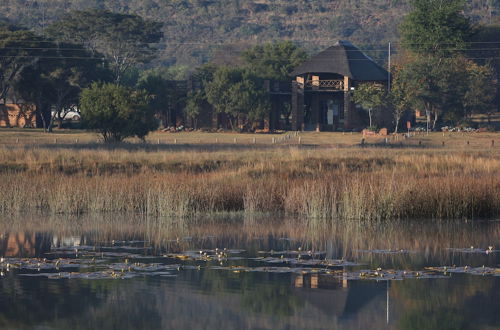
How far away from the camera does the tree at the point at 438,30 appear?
9200cm

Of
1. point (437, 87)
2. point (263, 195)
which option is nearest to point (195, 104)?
point (437, 87)

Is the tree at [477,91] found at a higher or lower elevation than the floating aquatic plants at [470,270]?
higher

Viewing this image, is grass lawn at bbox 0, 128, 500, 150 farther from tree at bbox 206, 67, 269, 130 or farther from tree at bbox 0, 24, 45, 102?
tree at bbox 206, 67, 269, 130

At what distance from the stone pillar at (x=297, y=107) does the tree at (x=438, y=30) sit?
12.9 metres

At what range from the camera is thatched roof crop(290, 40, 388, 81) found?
8812 centimetres

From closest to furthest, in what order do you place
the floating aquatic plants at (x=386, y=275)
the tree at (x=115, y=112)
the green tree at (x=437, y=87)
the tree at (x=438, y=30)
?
the floating aquatic plants at (x=386, y=275)
the tree at (x=115, y=112)
the green tree at (x=437, y=87)
the tree at (x=438, y=30)

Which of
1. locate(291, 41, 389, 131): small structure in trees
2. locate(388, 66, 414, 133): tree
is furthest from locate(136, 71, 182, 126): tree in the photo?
locate(388, 66, 414, 133): tree

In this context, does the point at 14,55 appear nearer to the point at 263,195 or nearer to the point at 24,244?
the point at 263,195

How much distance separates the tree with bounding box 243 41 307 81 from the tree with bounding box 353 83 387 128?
1158 centimetres

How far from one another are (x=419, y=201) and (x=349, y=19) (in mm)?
173880

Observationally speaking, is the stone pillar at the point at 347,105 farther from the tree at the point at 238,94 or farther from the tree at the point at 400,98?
the tree at the point at 238,94

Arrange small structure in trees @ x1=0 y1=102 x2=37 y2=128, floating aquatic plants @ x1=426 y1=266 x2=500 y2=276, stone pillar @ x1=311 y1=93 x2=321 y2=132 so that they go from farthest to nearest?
1. stone pillar @ x1=311 y1=93 x2=321 y2=132
2. small structure in trees @ x1=0 y1=102 x2=37 y2=128
3. floating aquatic plants @ x1=426 y1=266 x2=500 y2=276

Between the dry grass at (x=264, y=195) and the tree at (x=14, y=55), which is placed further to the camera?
the tree at (x=14, y=55)

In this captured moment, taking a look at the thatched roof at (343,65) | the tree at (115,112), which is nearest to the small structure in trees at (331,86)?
the thatched roof at (343,65)
